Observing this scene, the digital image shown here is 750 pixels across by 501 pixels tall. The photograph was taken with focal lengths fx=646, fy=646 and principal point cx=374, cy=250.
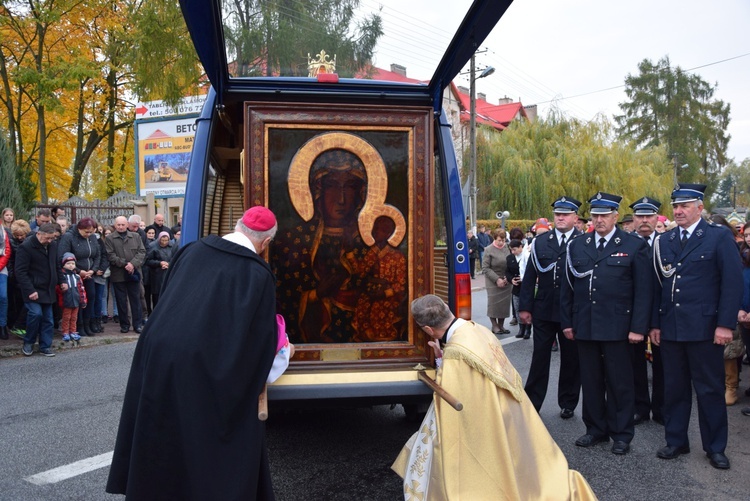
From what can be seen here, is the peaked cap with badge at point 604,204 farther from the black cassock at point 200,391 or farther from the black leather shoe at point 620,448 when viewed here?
the black cassock at point 200,391

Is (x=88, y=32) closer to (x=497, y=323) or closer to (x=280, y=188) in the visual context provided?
(x=497, y=323)

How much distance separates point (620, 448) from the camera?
205 inches

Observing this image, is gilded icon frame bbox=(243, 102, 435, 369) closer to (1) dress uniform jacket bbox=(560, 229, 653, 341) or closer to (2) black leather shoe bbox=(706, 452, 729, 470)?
(1) dress uniform jacket bbox=(560, 229, 653, 341)

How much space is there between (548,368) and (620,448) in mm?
996

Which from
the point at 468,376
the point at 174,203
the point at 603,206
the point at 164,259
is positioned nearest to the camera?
the point at 468,376

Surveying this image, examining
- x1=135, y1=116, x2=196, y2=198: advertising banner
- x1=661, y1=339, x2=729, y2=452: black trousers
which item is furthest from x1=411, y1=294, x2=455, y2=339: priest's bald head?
x1=135, y1=116, x2=196, y2=198: advertising banner

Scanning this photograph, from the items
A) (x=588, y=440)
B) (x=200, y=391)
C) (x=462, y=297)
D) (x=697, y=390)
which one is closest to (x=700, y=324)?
(x=697, y=390)

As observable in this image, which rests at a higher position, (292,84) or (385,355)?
(292,84)

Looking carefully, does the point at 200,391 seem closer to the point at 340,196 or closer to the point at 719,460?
the point at 340,196

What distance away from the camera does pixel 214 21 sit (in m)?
3.84

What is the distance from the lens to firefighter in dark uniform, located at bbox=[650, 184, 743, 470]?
4887mm

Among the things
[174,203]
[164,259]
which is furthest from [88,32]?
[164,259]

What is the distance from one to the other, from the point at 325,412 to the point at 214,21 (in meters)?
3.84

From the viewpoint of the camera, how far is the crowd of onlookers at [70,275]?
9.10 metres
